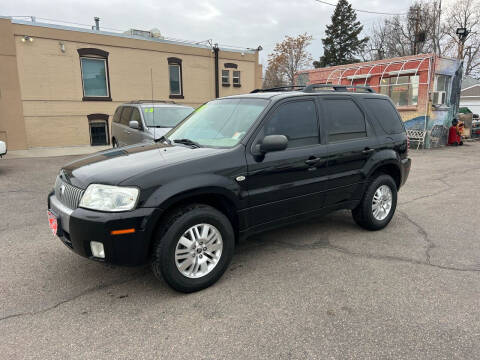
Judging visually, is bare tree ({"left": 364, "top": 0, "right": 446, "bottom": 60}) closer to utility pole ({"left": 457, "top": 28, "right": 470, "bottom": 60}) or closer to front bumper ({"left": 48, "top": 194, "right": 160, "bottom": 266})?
utility pole ({"left": 457, "top": 28, "right": 470, "bottom": 60})

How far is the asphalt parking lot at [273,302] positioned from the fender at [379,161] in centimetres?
88

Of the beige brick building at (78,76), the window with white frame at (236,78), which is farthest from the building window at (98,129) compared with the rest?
the window with white frame at (236,78)

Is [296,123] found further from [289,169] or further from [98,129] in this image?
[98,129]

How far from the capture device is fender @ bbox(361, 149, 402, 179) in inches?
179

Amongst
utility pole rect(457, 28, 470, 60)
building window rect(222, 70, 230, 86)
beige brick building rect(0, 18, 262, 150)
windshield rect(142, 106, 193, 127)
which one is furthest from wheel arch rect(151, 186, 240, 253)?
utility pole rect(457, 28, 470, 60)

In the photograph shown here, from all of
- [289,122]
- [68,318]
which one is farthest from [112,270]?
[289,122]

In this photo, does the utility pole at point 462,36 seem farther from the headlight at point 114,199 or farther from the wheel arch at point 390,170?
the headlight at point 114,199

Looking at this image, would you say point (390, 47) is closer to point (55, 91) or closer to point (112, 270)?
point (55, 91)

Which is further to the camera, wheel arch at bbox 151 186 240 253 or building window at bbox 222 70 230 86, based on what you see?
building window at bbox 222 70 230 86

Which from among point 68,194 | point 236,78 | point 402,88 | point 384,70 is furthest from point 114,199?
point 236,78

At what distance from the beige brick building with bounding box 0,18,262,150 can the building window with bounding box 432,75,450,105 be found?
11.0 metres

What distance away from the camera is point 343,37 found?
3841cm

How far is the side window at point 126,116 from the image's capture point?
9086mm

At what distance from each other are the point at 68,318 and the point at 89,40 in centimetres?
1597
